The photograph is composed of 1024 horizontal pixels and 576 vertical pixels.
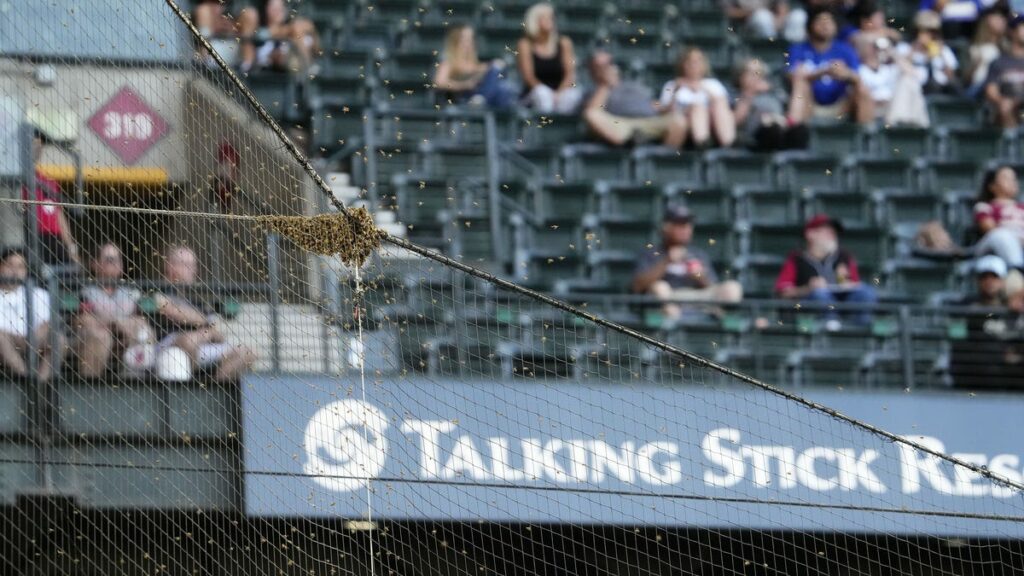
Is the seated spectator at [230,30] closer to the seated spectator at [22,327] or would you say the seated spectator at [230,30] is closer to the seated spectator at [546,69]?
the seated spectator at [546,69]

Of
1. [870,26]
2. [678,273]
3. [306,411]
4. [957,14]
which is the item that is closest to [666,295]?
[678,273]

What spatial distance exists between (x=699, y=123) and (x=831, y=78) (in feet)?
3.29

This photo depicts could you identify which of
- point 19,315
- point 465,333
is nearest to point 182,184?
point 19,315

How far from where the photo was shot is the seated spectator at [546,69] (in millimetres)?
9797

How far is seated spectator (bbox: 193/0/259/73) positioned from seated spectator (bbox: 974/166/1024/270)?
11.8 feet

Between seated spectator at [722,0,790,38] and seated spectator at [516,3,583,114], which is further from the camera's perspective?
seated spectator at [722,0,790,38]

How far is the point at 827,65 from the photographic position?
1032cm

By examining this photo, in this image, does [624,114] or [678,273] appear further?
[624,114]

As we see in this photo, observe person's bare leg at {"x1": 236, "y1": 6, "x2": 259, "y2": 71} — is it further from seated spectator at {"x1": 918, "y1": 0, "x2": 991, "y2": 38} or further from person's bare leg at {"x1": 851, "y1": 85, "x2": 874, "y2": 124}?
seated spectator at {"x1": 918, "y1": 0, "x2": 991, "y2": 38}

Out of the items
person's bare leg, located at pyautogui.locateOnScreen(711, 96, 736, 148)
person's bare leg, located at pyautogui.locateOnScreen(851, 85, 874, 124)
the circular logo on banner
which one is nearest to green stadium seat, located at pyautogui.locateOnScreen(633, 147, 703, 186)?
person's bare leg, located at pyautogui.locateOnScreen(711, 96, 736, 148)

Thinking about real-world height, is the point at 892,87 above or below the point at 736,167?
above

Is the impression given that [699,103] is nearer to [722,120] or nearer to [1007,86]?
[722,120]

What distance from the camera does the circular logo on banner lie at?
7.41 m

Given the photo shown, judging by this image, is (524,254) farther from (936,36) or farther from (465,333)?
(936,36)
